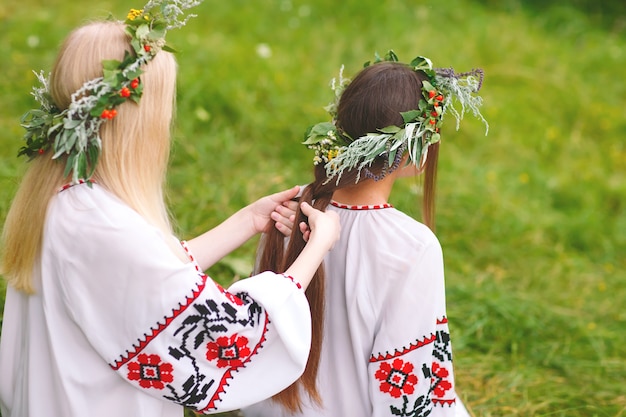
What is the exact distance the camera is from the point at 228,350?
1.95 m

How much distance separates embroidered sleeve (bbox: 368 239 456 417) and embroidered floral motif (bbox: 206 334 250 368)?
43 centimetres

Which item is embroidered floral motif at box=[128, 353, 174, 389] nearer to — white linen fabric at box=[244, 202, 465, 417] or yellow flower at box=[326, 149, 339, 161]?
white linen fabric at box=[244, 202, 465, 417]

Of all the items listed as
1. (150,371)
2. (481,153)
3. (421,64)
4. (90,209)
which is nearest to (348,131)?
(421,64)

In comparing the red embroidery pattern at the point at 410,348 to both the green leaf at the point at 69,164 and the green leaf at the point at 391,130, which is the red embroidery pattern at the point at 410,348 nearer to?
the green leaf at the point at 391,130

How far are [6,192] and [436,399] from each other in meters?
2.33

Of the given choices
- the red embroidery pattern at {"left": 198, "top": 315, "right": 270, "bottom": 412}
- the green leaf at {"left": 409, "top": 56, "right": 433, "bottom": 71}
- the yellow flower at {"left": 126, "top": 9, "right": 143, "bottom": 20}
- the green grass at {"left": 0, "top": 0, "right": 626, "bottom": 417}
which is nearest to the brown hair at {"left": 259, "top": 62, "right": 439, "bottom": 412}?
the green leaf at {"left": 409, "top": 56, "right": 433, "bottom": 71}

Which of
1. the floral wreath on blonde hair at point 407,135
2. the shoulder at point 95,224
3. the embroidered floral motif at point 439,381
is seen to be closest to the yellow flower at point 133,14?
the shoulder at point 95,224

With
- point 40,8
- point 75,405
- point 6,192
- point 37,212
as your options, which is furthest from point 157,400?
point 40,8

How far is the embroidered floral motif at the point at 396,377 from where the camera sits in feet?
7.07

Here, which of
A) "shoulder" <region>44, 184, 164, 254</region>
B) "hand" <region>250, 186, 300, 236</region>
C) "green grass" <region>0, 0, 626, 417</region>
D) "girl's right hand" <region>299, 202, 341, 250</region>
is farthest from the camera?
"green grass" <region>0, 0, 626, 417</region>

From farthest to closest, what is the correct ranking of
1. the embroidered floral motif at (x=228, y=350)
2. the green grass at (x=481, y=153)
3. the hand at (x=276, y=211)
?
the green grass at (x=481, y=153) → the hand at (x=276, y=211) → the embroidered floral motif at (x=228, y=350)

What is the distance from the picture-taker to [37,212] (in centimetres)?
194

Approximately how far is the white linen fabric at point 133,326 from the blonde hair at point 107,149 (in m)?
0.05

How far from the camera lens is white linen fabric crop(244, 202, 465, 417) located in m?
2.12
